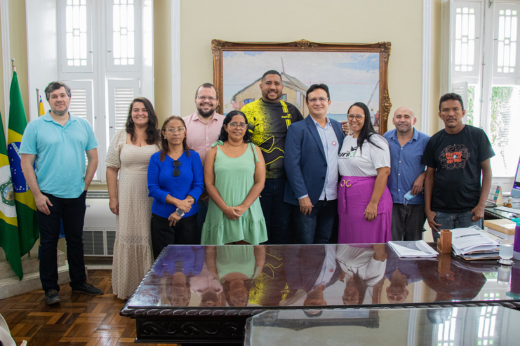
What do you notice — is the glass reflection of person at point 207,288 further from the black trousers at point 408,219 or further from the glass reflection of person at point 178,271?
the black trousers at point 408,219

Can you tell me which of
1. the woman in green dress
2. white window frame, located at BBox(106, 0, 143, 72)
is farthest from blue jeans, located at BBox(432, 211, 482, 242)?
white window frame, located at BBox(106, 0, 143, 72)

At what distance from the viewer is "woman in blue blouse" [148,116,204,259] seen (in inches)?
101

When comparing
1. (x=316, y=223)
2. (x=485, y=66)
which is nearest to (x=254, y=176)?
(x=316, y=223)

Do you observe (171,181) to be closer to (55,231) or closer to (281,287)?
(55,231)

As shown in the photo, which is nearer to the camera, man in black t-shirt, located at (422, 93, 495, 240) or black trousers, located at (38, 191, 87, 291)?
man in black t-shirt, located at (422, 93, 495, 240)

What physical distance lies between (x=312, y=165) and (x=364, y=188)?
0.39 m

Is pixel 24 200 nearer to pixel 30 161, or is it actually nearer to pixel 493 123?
pixel 30 161

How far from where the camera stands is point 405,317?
4.04ft

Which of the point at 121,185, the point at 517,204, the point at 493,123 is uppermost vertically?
the point at 493,123

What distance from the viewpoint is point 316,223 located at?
2.87 m

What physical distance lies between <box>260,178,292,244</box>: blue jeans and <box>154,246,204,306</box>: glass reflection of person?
3.19 ft

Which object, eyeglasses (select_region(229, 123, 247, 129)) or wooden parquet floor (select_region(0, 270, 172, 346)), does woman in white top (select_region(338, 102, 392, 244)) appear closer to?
eyeglasses (select_region(229, 123, 247, 129))

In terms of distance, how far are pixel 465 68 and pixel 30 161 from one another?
4292 millimetres

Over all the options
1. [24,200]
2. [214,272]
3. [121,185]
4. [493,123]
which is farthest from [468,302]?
[493,123]
